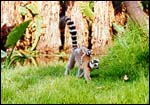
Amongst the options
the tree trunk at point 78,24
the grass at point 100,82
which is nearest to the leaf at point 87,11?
the tree trunk at point 78,24

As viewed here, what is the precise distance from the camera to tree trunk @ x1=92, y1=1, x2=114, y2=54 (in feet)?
31.9

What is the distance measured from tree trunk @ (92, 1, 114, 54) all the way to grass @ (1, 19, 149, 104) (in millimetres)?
2326

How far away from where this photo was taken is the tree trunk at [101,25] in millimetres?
9719

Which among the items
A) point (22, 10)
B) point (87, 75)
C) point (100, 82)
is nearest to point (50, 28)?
point (22, 10)

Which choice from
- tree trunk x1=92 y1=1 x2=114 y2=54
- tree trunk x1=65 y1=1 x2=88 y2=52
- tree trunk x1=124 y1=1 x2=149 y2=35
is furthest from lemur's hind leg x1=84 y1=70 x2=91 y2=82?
tree trunk x1=65 y1=1 x2=88 y2=52

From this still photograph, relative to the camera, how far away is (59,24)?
10.2 meters

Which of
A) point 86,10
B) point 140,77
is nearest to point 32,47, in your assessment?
point 86,10

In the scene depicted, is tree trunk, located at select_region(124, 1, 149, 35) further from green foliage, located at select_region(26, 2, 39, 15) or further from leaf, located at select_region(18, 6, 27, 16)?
leaf, located at select_region(18, 6, 27, 16)

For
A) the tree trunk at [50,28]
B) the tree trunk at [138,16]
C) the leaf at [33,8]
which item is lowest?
the tree trunk at [50,28]

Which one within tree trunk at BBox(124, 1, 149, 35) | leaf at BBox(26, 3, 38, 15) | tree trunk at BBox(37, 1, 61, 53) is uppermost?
tree trunk at BBox(124, 1, 149, 35)

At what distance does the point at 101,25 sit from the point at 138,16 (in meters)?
3.09

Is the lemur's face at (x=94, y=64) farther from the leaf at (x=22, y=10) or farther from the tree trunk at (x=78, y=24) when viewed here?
the leaf at (x=22, y=10)

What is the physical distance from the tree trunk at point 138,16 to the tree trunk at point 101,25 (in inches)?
104

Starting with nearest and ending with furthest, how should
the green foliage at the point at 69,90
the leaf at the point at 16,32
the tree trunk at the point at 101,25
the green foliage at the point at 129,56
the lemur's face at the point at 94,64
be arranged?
the green foliage at the point at 69,90, the lemur's face at the point at 94,64, the green foliage at the point at 129,56, the leaf at the point at 16,32, the tree trunk at the point at 101,25
